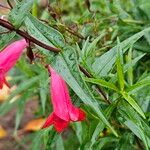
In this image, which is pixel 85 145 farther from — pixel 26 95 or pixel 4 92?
pixel 4 92

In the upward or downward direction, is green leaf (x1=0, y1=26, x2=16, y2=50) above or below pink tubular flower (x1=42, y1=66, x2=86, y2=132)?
above

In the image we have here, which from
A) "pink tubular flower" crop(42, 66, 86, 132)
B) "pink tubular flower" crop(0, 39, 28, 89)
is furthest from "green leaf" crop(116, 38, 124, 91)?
"pink tubular flower" crop(0, 39, 28, 89)

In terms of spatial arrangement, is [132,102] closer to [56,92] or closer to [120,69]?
[120,69]

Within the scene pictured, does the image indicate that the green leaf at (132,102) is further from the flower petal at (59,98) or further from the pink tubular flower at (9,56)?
the pink tubular flower at (9,56)

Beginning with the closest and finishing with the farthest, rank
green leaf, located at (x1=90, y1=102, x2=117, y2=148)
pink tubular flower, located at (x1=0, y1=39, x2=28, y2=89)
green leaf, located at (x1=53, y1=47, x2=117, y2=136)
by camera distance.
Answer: green leaf, located at (x1=53, y1=47, x2=117, y2=136)
pink tubular flower, located at (x1=0, y1=39, x2=28, y2=89)
green leaf, located at (x1=90, y1=102, x2=117, y2=148)

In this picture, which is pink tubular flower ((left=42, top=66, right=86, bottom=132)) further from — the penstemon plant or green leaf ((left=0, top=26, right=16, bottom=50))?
green leaf ((left=0, top=26, right=16, bottom=50))

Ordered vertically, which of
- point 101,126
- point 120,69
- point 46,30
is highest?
point 46,30

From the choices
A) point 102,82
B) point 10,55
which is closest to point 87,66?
point 102,82

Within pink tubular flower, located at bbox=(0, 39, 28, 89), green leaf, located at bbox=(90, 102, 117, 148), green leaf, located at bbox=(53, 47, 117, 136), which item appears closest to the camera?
green leaf, located at bbox=(53, 47, 117, 136)
